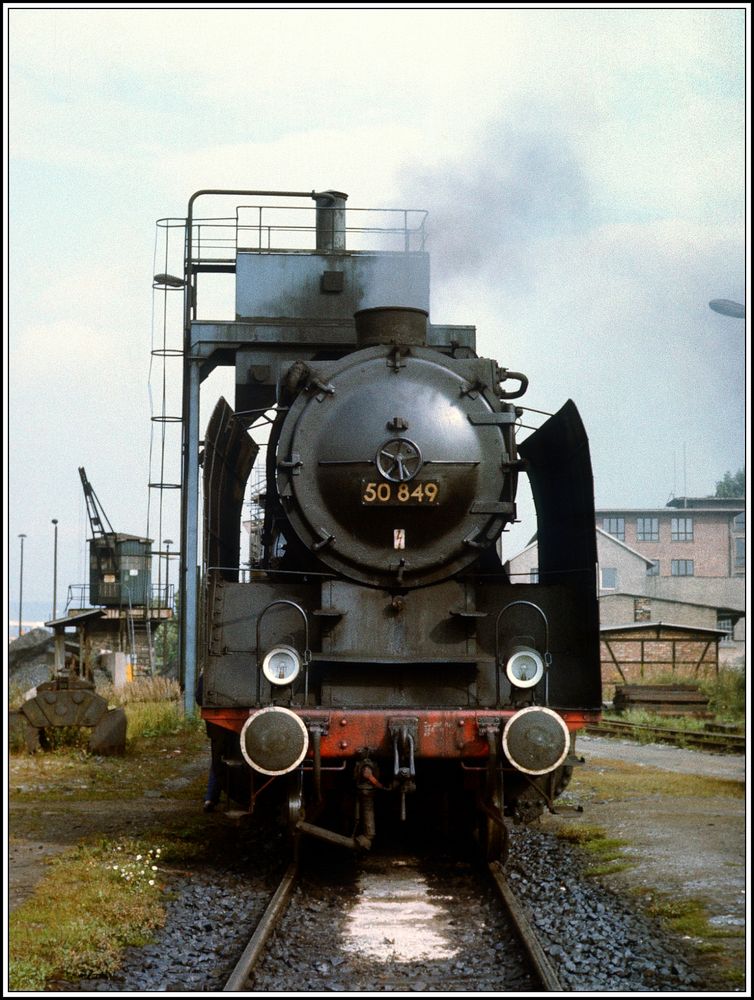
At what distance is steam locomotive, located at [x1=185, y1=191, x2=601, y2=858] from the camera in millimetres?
6355

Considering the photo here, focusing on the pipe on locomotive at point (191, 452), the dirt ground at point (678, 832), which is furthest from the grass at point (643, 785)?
the pipe on locomotive at point (191, 452)

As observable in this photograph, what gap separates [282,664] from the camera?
6.46 metres

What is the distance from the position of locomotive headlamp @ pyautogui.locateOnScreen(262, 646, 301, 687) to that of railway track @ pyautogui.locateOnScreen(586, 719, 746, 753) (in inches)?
297

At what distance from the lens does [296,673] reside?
6.41 meters

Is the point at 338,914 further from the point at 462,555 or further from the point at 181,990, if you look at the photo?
the point at 462,555

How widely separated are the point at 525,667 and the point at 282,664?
136cm

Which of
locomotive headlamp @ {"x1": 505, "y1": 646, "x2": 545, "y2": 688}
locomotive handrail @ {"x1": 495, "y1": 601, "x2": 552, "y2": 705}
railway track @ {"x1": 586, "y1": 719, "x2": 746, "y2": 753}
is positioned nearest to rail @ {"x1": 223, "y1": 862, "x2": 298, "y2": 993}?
locomotive handrail @ {"x1": 495, "y1": 601, "x2": 552, "y2": 705}

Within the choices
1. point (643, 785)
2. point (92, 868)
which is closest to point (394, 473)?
point (92, 868)

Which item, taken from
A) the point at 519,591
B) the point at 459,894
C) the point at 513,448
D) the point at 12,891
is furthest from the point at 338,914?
the point at 513,448

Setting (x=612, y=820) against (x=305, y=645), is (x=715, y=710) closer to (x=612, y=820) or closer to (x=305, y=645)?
(x=612, y=820)

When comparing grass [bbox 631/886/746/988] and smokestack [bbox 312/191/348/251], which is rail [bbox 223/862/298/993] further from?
smokestack [bbox 312/191/348/251]

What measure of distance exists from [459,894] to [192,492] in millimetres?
11197

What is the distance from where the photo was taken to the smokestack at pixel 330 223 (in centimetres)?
1586

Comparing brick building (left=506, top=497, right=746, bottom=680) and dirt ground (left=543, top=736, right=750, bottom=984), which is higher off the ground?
brick building (left=506, top=497, right=746, bottom=680)
